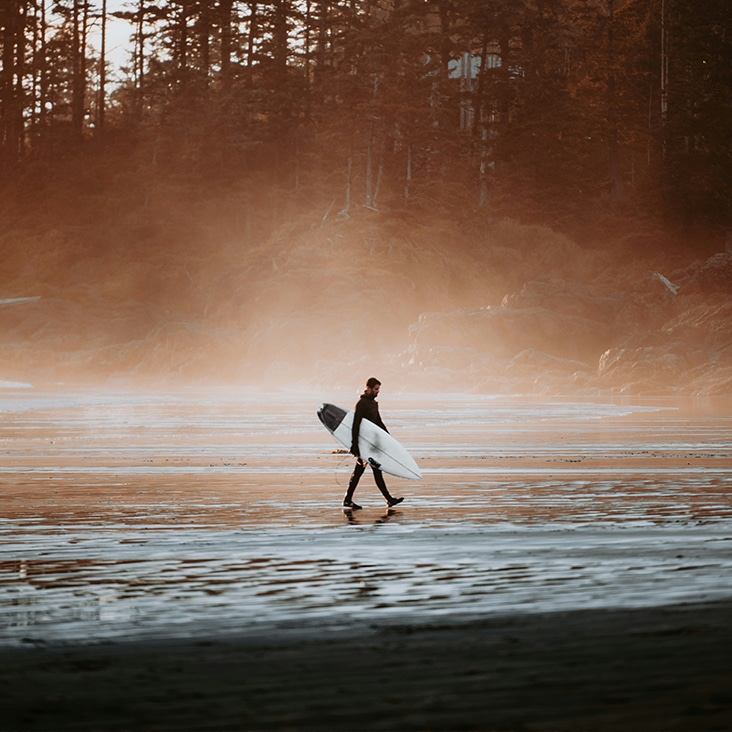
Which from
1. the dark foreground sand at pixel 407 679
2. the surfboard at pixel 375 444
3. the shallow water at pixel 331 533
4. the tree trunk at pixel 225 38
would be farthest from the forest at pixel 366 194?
the dark foreground sand at pixel 407 679

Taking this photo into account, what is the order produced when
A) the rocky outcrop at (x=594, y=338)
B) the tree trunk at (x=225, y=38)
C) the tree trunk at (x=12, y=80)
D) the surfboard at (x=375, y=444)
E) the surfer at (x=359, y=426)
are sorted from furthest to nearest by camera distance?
1. the tree trunk at (x=12, y=80)
2. the tree trunk at (x=225, y=38)
3. the rocky outcrop at (x=594, y=338)
4. the surfboard at (x=375, y=444)
5. the surfer at (x=359, y=426)

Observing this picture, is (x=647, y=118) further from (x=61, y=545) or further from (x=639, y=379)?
(x=61, y=545)

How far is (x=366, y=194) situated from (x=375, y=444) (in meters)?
68.4

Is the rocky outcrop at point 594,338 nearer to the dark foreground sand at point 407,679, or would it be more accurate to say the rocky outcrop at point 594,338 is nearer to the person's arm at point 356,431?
the person's arm at point 356,431

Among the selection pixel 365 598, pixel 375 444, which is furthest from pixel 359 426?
pixel 365 598

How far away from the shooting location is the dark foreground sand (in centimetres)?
570

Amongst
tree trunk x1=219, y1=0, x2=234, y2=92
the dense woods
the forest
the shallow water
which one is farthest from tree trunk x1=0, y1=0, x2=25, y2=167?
the shallow water

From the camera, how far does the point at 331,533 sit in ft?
41.8

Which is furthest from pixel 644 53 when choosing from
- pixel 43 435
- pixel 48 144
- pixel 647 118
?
pixel 43 435

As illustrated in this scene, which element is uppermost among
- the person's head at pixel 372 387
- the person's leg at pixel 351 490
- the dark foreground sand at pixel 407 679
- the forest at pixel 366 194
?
the forest at pixel 366 194

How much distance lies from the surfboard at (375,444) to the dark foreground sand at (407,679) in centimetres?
764

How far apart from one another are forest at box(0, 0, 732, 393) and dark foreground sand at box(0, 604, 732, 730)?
55.8 meters

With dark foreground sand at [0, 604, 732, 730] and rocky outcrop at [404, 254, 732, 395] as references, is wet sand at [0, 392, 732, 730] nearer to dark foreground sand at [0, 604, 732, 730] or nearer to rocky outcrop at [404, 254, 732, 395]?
dark foreground sand at [0, 604, 732, 730]

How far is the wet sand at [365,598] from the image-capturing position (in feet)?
19.7
